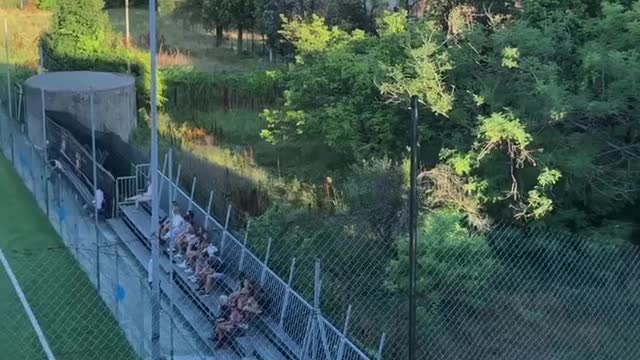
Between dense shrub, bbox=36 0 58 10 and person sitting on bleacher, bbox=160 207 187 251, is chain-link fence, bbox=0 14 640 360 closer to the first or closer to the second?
person sitting on bleacher, bbox=160 207 187 251

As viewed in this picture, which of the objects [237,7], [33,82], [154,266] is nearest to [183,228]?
[154,266]

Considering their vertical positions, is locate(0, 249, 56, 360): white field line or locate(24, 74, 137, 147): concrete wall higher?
locate(24, 74, 137, 147): concrete wall

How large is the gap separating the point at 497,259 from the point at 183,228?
458 centimetres

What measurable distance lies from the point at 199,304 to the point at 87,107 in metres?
9.24

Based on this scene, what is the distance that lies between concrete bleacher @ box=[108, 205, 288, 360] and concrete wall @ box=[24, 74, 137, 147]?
15.2ft

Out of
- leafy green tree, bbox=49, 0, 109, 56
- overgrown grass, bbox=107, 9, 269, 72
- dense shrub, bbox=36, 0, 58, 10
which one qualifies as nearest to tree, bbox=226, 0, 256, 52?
overgrown grass, bbox=107, 9, 269, 72

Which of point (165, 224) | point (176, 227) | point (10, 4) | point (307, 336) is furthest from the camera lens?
point (10, 4)

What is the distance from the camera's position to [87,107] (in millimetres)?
19609

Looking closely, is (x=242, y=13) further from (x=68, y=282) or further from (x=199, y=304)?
(x=199, y=304)

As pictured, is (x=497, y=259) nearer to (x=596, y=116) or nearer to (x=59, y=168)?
(x=596, y=116)

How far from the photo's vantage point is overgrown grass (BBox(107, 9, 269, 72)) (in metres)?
32.2

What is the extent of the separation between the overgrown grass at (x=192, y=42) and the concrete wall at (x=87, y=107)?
32.6 feet

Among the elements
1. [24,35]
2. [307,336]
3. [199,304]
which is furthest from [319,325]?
[24,35]

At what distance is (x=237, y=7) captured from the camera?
111ft
